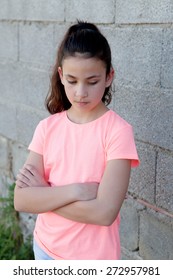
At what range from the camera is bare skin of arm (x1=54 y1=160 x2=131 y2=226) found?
2180 millimetres

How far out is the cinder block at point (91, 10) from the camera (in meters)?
3.18

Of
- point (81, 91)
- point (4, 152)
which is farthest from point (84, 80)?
point (4, 152)

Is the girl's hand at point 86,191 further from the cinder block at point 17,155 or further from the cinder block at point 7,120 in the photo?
the cinder block at point 7,120

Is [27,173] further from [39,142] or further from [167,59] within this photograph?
[167,59]

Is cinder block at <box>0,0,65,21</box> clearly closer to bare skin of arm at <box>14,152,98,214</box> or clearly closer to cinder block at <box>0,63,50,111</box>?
cinder block at <box>0,63,50,111</box>

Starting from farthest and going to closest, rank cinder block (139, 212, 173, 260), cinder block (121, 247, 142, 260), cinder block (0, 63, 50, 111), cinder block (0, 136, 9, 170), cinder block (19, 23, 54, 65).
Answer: cinder block (0, 136, 9, 170), cinder block (0, 63, 50, 111), cinder block (19, 23, 54, 65), cinder block (121, 247, 142, 260), cinder block (139, 212, 173, 260)

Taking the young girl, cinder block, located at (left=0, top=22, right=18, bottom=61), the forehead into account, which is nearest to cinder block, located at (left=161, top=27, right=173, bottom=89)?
the young girl

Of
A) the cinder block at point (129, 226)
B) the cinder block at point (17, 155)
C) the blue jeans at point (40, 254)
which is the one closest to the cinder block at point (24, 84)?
the cinder block at point (17, 155)

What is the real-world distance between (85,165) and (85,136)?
4.8 inches

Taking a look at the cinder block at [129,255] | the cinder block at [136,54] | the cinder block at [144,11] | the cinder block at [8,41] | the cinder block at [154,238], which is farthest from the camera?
the cinder block at [8,41]

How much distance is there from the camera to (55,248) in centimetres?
234

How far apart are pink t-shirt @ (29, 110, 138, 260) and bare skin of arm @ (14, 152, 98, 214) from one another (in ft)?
0.15

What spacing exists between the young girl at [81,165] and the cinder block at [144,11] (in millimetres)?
557

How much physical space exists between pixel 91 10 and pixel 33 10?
814 millimetres
